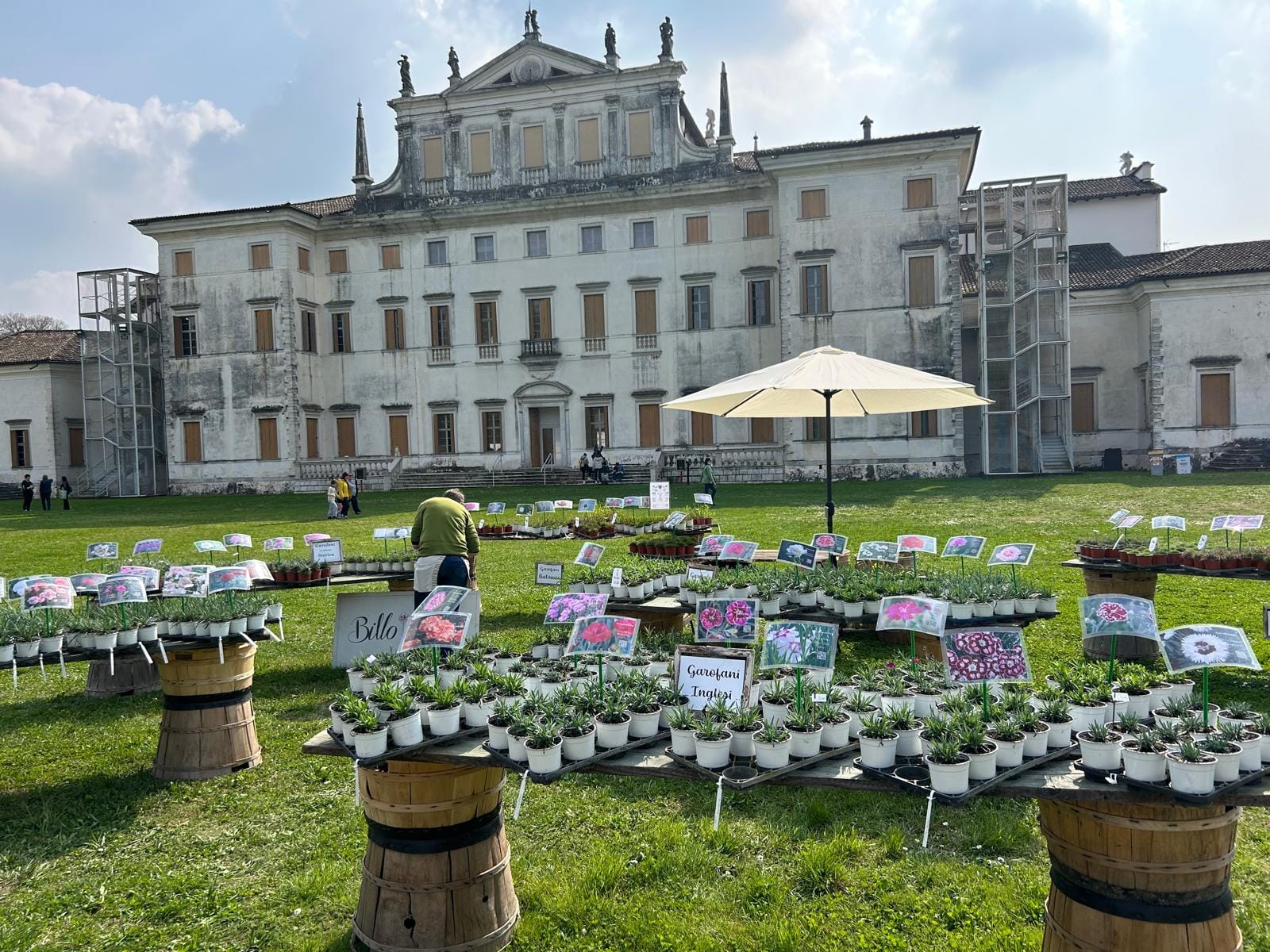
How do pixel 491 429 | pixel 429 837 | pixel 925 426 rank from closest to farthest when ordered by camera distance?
1. pixel 429 837
2. pixel 925 426
3. pixel 491 429

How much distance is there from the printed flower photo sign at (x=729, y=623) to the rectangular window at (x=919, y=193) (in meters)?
28.2

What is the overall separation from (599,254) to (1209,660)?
104 feet

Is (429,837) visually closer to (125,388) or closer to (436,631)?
(436,631)

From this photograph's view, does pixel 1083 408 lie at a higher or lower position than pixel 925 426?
higher

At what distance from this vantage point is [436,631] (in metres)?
4.00

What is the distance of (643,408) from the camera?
33.1 meters

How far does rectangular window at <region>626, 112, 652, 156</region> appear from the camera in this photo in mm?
32406

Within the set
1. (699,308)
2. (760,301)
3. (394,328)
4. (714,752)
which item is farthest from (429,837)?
(394,328)

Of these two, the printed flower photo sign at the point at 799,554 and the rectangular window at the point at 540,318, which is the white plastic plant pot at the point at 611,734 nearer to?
the printed flower photo sign at the point at 799,554

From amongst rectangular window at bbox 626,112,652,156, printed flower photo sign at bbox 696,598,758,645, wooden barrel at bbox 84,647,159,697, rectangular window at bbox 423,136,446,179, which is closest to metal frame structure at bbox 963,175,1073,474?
rectangular window at bbox 626,112,652,156

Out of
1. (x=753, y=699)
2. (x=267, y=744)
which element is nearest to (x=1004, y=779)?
(x=753, y=699)

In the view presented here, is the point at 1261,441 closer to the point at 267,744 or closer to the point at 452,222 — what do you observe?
the point at 452,222

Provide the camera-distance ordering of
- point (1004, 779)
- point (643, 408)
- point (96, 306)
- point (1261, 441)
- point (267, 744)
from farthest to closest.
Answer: point (96, 306), point (643, 408), point (1261, 441), point (267, 744), point (1004, 779)

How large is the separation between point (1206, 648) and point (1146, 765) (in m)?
0.67
